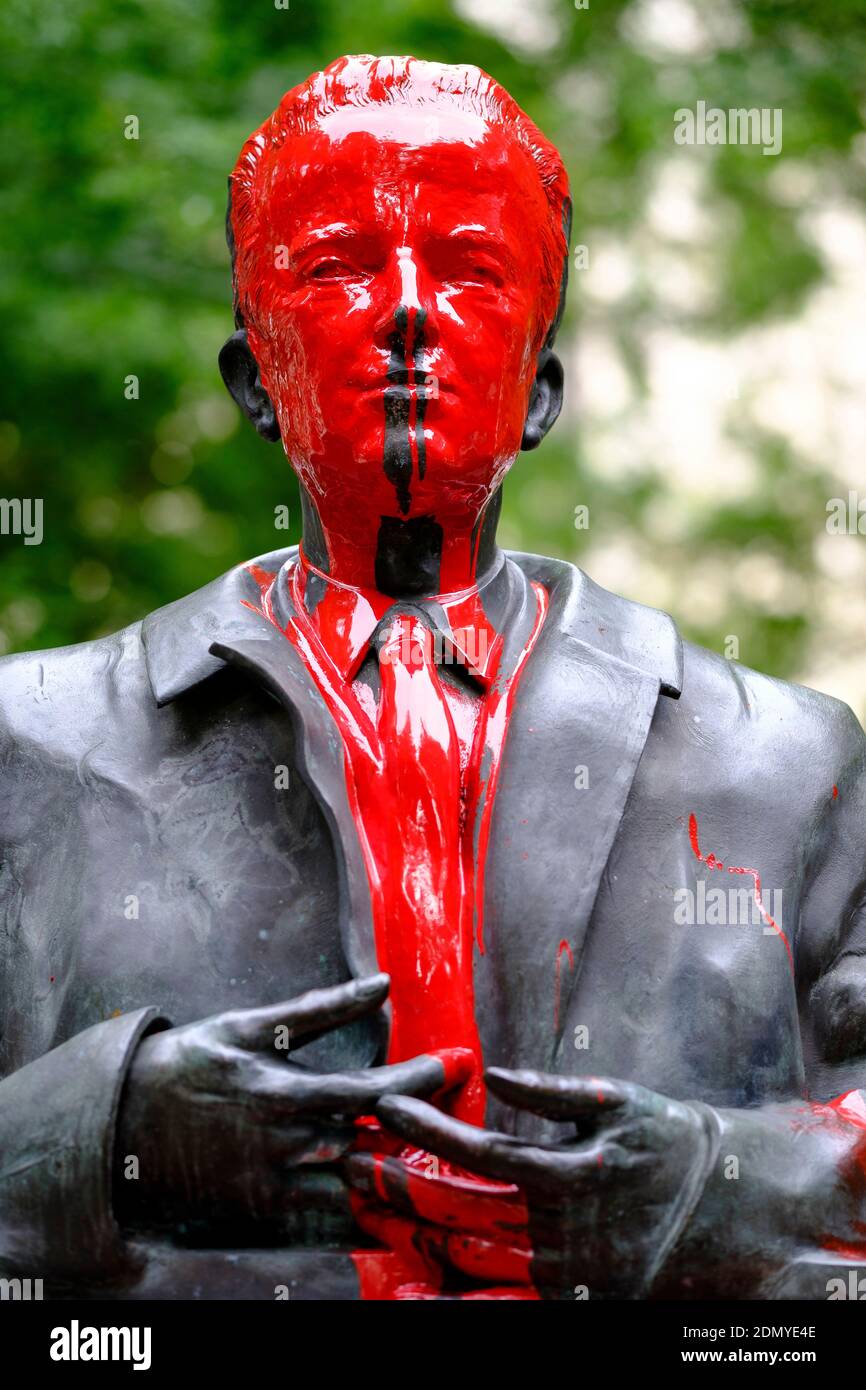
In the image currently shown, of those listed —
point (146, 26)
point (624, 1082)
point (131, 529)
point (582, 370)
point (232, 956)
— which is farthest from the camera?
point (582, 370)

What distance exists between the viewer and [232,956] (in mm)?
4008

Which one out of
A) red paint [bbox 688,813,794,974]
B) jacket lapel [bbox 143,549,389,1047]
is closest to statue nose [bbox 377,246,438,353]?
jacket lapel [bbox 143,549,389,1047]

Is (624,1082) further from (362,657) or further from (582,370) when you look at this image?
(582,370)

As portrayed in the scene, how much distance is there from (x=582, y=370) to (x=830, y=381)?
164 centimetres

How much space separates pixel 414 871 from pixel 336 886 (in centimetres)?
15

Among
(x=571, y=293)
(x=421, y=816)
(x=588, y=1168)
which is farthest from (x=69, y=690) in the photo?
(x=571, y=293)

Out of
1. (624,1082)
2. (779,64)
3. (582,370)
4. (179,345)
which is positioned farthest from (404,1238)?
(582,370)

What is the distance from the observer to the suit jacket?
12.4 ft

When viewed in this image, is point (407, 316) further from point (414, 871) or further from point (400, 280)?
point (414, 871)

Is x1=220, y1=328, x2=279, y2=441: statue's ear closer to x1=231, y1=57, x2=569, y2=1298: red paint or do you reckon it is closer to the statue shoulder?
x1=231, y1=57, x2=569, y2=1298: red paint

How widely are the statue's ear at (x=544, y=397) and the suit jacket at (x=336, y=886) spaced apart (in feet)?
0.99

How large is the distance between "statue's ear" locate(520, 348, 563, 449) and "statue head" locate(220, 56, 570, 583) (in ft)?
0.54

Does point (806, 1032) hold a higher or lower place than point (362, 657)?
lower

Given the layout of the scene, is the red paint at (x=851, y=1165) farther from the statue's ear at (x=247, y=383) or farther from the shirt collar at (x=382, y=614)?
the statue's ear at (x=247, y=383)
